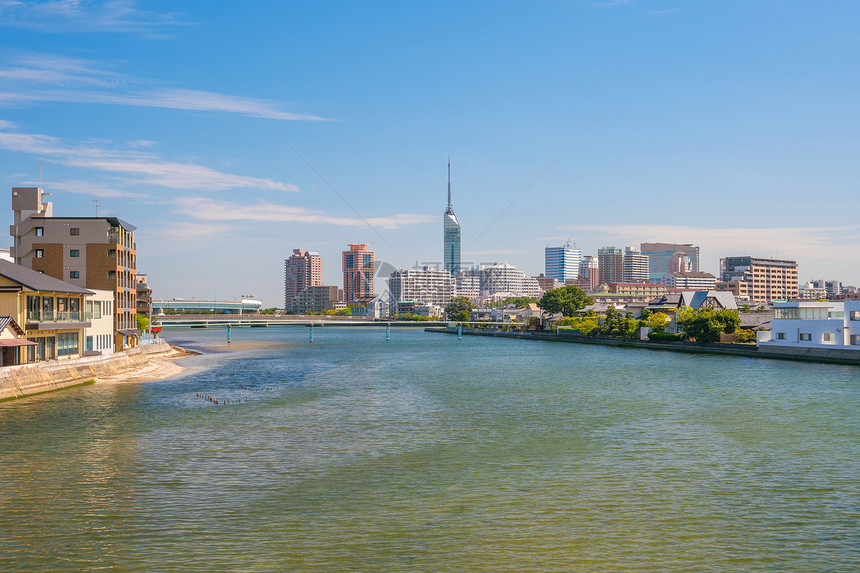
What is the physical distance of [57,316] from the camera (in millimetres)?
47688

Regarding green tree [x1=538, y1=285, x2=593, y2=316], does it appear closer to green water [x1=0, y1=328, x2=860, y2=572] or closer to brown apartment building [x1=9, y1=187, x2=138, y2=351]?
brown apartment building [x1=9, y1=187, x2=138, y2=351]

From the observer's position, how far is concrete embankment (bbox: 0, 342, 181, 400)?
39844 mm

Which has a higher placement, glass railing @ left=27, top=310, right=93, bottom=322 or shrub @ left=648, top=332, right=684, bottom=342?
glass railing @ left=27, top=310, right=93, bottom=322

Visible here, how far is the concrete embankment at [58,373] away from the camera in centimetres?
3984

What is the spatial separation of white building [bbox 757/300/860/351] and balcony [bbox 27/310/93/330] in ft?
212

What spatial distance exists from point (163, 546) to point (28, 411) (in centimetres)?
2416

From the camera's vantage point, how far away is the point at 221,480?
73.1 ft

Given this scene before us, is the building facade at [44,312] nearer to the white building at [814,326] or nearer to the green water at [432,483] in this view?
the green water at [432,483]

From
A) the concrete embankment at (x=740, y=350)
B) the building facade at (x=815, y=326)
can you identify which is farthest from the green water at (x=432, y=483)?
the building facade at (x=815, y=326)

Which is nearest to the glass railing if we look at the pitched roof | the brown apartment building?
the pitched roof

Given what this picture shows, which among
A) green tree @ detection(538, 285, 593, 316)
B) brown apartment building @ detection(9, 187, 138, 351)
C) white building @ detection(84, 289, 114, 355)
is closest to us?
white building @ detection(84, 289, 114, 355)

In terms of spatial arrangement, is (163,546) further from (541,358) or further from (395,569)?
(541,358)

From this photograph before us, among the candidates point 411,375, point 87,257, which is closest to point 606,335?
point 411,375

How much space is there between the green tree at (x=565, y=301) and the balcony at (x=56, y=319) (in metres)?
119
